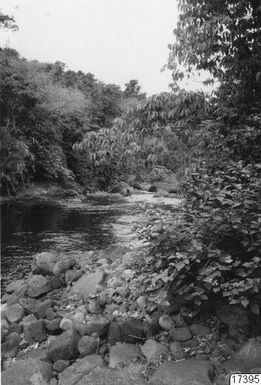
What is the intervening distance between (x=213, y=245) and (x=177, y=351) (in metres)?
1.05

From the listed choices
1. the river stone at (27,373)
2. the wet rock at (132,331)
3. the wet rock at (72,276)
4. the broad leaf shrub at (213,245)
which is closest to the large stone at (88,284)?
the wet rock at (72,276)

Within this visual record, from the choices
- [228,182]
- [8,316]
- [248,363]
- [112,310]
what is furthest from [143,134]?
[248,363]

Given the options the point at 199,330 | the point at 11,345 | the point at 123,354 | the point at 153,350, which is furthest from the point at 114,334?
the point at 11,345

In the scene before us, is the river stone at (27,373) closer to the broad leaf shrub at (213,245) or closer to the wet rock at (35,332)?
the wet rock at (35,332)

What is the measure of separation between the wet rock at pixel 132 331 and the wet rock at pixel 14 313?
157 cm

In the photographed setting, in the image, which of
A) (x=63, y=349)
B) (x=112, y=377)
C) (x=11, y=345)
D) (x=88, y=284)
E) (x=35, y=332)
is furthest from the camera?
(x=88, y=284)

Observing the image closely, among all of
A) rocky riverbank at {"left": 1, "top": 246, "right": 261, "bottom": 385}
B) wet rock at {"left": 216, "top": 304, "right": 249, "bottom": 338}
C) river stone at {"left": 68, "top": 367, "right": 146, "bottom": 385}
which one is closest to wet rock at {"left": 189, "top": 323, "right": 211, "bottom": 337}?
rocky riverbank at {"left": 1, "top": 246, "right": 261, "bottom": 385}

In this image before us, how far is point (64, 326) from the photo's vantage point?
4.00m

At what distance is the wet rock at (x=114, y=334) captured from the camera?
3.60 m

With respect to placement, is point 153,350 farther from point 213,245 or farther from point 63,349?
point 213,245

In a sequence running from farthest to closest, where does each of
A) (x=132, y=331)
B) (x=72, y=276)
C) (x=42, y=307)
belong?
(x=72, y=276)
(x=42, y=307)
(x=132, y=331)

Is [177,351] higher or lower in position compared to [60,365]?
higher

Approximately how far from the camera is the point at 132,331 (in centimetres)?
357

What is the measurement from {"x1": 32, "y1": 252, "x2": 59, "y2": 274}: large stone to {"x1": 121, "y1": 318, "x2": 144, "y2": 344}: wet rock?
232 cm
